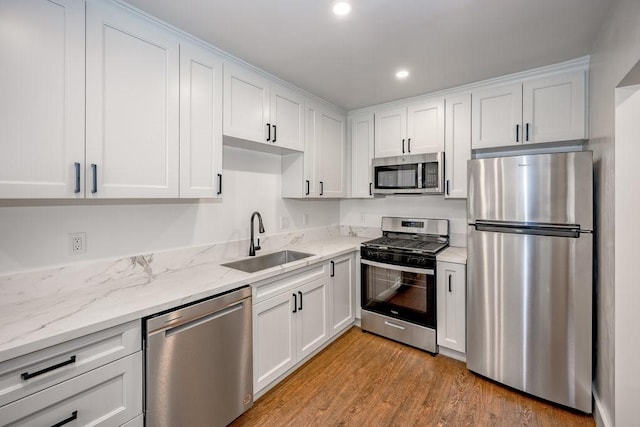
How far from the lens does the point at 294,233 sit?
10.2ft

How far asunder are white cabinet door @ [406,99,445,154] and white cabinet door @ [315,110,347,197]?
76cm

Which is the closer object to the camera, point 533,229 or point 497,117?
point 533,229

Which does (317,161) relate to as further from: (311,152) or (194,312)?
(194,312)

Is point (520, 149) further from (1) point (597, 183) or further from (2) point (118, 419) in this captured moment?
(2) point (118, 419)

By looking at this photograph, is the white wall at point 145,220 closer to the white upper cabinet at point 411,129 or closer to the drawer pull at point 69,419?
the drawer pull at point 69,419

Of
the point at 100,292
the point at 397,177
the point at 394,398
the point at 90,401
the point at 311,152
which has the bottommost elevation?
the point at 394,398

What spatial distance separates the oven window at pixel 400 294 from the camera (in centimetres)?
257

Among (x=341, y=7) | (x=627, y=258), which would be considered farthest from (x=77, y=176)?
(x=627, y=258)

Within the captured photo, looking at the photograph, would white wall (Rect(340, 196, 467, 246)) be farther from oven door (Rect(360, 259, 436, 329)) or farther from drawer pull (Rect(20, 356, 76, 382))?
Answer: drawer pull (Rect(20, 356, 76, 382))

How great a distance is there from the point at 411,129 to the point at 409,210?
0.90 m

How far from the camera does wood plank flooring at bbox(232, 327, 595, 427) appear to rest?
6.08 feet

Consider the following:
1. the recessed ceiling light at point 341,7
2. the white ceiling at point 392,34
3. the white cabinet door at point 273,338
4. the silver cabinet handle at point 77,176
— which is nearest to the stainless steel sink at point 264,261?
the white cabinet door at point 273,338

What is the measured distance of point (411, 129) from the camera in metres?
2.99

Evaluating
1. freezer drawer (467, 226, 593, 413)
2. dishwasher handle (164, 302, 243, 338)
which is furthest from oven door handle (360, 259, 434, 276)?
dishwasher handle (164, 302, 243, 338)
